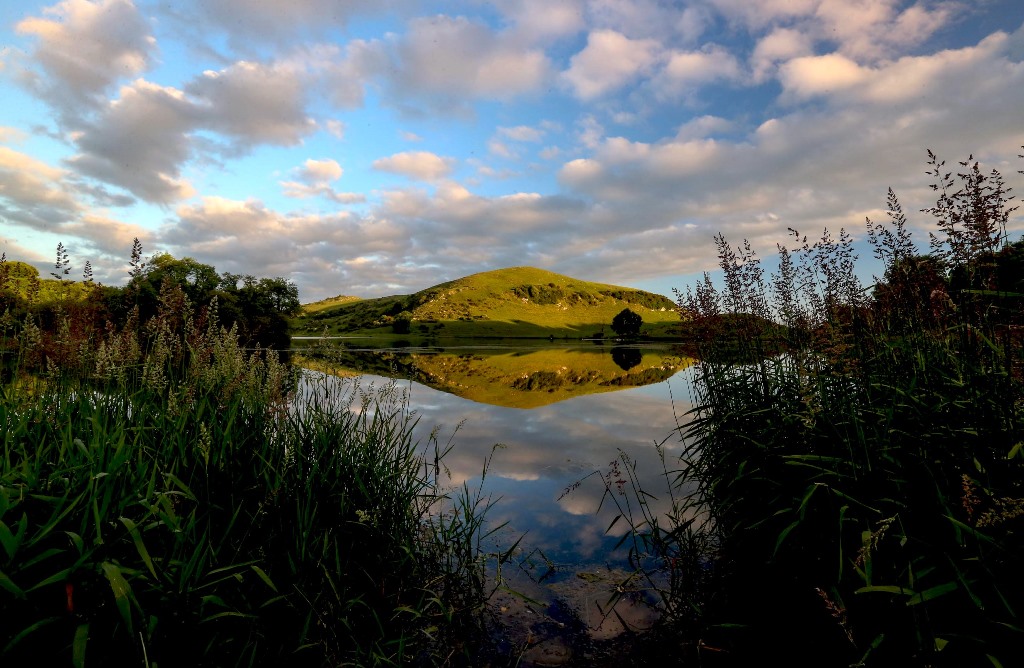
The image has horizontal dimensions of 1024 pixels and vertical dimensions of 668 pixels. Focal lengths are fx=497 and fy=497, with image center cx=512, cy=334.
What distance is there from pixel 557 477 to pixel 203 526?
9.36 meters


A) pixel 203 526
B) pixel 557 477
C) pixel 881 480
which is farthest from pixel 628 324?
pixel 203 526

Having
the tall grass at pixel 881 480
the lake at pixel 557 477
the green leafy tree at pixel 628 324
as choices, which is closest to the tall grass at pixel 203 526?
the lake at pixel 557 477

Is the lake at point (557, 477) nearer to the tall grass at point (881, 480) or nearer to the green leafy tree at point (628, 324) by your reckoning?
the tall grass at point (881, 480)

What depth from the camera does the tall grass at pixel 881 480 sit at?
354cm

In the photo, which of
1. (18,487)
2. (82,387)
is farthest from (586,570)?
(82,387)

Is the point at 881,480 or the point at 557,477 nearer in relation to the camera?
the point at 881,480

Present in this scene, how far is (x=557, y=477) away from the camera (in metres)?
13.0

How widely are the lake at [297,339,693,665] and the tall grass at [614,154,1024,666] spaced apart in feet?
4.05

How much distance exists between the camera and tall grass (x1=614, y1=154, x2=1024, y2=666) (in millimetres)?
3539

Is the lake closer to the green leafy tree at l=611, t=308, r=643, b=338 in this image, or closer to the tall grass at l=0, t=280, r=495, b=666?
the tall grass at l=0, t=280, r=495, b=666

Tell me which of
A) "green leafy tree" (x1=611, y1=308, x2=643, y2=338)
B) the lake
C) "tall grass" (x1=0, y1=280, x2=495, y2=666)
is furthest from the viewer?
"green leafy tree" (x1=611, y1=308, x2=643, y2=338)

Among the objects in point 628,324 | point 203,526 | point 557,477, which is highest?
point 628,324

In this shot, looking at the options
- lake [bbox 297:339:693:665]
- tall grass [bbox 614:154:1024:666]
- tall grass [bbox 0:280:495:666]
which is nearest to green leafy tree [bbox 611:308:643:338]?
lake [bbox 297:339:693:665]

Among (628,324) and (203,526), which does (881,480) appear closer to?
(203,526)
